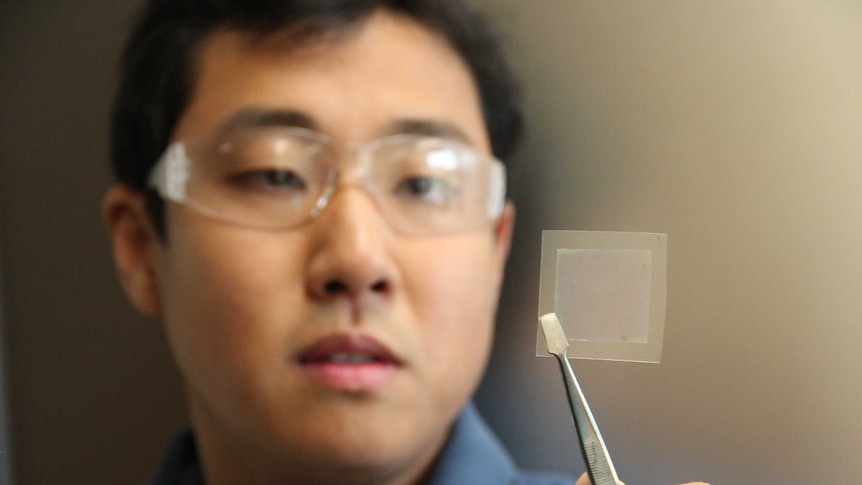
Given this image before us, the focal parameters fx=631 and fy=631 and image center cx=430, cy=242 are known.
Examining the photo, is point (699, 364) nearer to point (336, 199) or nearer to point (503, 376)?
point (503, 376)

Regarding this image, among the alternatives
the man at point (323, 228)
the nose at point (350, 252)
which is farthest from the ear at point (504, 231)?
the nose at point (350, 252)

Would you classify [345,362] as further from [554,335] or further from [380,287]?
[554,335]

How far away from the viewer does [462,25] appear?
545 mm

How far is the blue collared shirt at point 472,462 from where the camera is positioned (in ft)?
1.74

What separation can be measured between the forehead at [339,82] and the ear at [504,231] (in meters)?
0.07

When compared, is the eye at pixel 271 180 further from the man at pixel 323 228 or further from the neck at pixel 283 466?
the neck at pixel 283 466

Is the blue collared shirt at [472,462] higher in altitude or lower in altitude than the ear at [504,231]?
lower

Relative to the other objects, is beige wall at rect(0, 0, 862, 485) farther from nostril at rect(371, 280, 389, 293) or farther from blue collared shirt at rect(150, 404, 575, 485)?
nostril at rect(371, 280, 389, 293)

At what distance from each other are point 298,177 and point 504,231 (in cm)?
18

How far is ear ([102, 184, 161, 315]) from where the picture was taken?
543 millimetres

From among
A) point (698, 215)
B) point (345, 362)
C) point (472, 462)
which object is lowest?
point (472, 462)

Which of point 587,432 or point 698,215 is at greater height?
point 698,215

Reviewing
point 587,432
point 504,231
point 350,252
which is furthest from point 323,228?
point 587,432

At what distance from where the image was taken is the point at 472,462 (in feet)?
1.76
